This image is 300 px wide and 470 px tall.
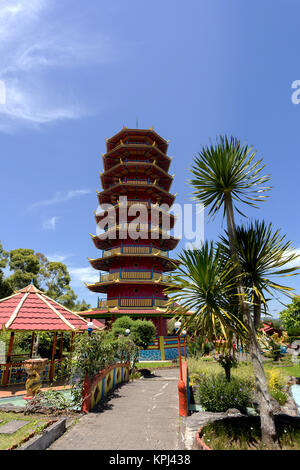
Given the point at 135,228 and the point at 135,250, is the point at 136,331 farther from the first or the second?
the point at 135,228

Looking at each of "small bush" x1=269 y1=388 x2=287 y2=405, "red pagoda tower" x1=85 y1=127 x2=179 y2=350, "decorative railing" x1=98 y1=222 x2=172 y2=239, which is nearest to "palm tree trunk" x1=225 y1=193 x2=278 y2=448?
"small bush" x1=269 y1=388 x2=287 y2=405

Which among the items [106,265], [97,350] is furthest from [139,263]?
[97,350]

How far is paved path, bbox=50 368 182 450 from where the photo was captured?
19.4ft

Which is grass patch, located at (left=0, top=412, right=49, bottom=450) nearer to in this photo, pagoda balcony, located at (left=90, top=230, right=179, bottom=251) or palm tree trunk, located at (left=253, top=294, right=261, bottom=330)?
palm tree trunk, located at (left=253, top=294, right=261, bottom=330)

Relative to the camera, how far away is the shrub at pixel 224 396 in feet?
29.1

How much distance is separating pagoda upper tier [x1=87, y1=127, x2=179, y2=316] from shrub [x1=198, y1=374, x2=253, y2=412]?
44.6ft

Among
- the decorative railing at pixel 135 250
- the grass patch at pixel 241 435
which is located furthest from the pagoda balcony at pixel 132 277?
the grass patch at pixel 241 435

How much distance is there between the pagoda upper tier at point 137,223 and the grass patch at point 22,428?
50.9 feet

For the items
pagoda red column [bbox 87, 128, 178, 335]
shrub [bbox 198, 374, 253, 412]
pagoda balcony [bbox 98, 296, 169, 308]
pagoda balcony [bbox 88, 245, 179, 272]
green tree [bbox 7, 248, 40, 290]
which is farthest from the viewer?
green tree [bbox 7, 248, 40, 290]

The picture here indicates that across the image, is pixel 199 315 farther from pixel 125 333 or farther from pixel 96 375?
pixel 125 333

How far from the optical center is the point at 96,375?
9.46 metres

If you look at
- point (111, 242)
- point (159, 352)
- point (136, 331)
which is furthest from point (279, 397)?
point (111, 242)

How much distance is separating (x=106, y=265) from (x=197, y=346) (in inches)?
521

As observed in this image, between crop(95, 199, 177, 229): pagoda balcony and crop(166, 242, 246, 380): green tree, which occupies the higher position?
crop(95, 199, 177, 229): pagoda balcony
